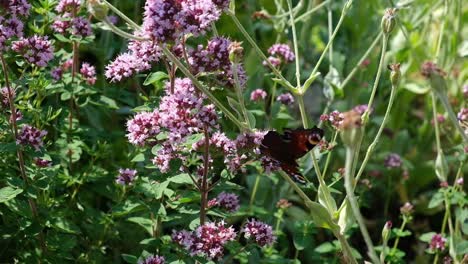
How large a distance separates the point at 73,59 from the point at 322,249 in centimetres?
119

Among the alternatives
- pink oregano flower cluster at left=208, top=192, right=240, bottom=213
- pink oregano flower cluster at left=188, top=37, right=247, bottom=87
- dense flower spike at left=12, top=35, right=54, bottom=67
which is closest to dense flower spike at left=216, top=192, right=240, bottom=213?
pink oregano flower cluster at left=208, top=192, right=240, bottom=213

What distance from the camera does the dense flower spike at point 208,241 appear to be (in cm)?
214

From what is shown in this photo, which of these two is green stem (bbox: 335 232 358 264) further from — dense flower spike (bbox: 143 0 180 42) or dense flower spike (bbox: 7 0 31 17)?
dense flower spike (bbox: 7 0 31 17)

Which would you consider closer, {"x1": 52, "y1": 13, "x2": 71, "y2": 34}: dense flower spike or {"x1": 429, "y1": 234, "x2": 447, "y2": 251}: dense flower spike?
{"x1": 52, "y1": 13, "x2": 71, "y2": 34}: dense flower spike

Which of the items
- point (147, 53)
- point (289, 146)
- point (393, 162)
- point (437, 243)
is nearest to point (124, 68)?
point (147, 53)

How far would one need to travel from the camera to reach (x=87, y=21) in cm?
267

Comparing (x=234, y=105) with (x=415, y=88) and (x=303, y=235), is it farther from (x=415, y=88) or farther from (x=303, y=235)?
(x=415, y=88)

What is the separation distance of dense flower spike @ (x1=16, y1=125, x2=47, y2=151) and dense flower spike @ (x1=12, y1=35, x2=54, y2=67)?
22cm

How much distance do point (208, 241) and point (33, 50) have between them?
33.7 inches

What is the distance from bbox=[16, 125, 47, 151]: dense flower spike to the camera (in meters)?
2.36

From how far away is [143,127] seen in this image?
2.15m

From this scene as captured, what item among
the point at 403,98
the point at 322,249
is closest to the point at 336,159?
the point at 403,98

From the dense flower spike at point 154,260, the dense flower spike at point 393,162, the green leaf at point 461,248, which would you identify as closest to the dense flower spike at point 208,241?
the dense flower spike at point 154,260

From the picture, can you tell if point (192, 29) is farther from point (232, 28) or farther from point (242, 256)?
point (232, 28)
